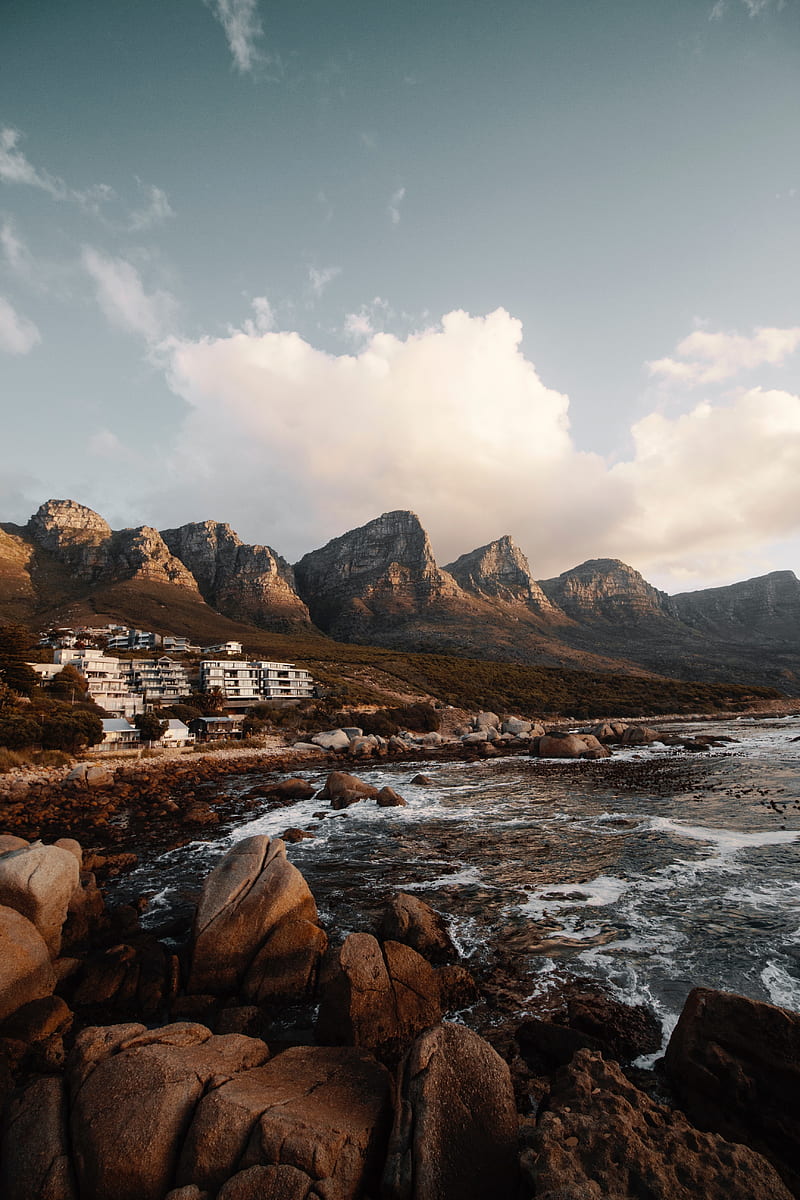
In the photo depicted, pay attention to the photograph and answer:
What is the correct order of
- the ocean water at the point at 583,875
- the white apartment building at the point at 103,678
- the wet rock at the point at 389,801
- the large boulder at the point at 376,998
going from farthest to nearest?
1. the white apartment building at the point at 103,678
2. the wet rock at the point at 389,801
3. the ocean water at the point at 583,875
4. the large boulder at the point at 376,998

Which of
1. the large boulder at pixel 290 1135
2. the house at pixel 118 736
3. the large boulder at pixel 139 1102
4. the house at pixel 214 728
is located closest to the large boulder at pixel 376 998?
the large boulder at pixel 139 1102

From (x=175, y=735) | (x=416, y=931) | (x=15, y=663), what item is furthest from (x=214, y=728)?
(x=416, y=931)

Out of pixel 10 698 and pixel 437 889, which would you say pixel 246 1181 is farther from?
pixel 10 698

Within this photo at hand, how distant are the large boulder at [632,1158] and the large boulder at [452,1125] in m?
0.42

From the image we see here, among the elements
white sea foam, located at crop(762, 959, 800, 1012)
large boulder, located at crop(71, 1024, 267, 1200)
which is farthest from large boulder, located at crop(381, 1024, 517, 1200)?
white sea foam, located at crop(762, 959, 800, 1012)

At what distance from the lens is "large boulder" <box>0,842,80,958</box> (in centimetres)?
1197

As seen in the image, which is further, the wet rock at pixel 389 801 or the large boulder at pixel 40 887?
the wet rock at pixel 389 801

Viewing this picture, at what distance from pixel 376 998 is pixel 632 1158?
209 inches

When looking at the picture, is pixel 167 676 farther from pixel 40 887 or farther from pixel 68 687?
pixel 40 887

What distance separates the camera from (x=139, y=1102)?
6129 mm

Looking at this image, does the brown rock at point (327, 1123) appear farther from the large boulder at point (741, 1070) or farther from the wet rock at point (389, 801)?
the wet rock at point (389, 801)

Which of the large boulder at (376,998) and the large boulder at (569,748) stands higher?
the large boulder at (376,998)

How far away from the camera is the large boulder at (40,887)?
39.3 feet

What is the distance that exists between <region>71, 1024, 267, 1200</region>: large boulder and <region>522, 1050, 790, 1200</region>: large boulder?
4.16 meters
